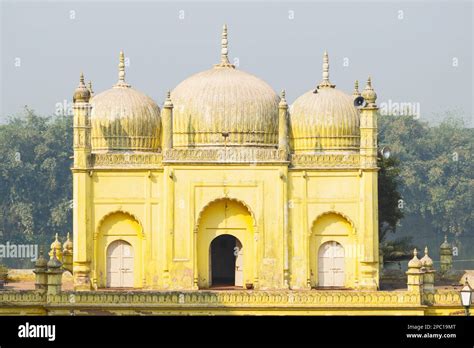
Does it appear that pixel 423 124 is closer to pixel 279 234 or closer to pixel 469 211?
pixel 469 211

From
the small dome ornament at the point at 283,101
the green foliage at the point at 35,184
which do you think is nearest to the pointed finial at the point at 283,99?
the small dome ornament at the point at 283,101

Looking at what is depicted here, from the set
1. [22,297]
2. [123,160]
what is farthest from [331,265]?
[22,297]

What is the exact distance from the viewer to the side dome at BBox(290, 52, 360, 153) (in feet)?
137

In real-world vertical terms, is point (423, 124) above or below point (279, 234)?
above

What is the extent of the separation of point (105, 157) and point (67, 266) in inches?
177

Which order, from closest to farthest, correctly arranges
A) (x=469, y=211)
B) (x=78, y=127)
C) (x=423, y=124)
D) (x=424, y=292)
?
(x=424, y=292) → (x=78, y=127) → (x=469, y=211) → (x=423, y=124)

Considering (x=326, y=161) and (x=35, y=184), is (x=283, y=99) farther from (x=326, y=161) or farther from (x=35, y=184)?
(x=35, y=184)

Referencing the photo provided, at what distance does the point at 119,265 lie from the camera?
136ft

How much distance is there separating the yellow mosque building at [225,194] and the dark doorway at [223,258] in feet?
4.67

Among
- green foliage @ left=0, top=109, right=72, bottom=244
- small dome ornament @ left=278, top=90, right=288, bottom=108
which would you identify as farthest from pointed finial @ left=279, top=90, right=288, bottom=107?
green foliage @ left=0, top=109, right=72, bottom=244
